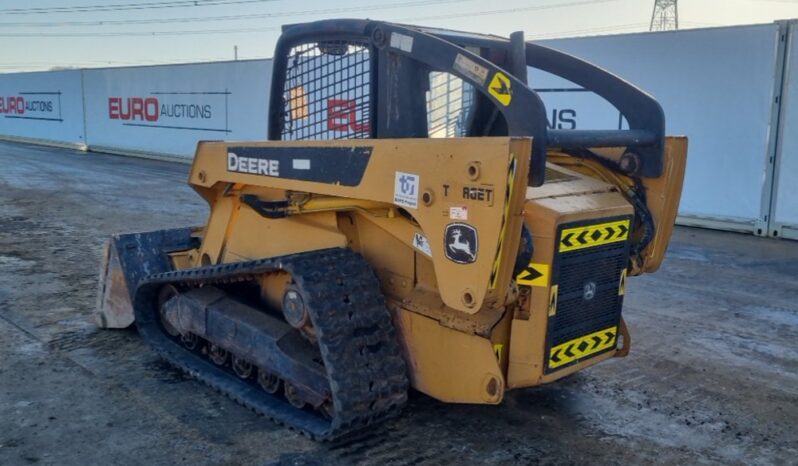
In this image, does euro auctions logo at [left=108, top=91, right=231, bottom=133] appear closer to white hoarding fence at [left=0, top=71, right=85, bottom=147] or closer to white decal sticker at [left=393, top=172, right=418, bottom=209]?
white hoarding fence at [left=0, top=71, right=85, bottom=147]

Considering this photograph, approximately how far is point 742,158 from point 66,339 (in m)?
8.52

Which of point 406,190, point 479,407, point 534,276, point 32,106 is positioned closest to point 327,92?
point 406,190

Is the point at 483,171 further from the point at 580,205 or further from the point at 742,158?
the point at 742,158

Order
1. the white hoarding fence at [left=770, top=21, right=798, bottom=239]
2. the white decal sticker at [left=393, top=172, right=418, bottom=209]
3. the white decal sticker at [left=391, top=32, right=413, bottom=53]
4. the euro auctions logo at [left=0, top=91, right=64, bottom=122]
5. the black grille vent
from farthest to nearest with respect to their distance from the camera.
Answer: the euro auctions logo at [left=0, top=91, right=64, bottom=122] → the white hoarding fence at [left=770, top=21, right=798, bottom=239] → the black grille vent → the white decal sticker at [left=391, top=32, right=413, bottom=53] → the white decal sticker at [left=393, top=172, right=418, bottom=209]

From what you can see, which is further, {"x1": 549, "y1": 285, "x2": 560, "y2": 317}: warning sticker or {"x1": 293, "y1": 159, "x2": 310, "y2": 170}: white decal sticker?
{"x1": 293, "y1": 159, "x2": 310, "y2": 170}: white decal sticker

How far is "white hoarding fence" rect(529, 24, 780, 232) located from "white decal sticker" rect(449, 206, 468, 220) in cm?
810

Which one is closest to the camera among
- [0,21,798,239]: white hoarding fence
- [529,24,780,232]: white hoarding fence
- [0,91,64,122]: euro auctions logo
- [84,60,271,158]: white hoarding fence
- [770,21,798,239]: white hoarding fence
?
[770,21,798,239]: white hoarding fence

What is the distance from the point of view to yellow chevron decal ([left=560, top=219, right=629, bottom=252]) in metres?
3.51

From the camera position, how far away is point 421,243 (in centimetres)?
355

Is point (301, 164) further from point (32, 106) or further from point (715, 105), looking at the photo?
point (32, 106)

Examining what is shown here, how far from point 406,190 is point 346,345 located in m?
0.78

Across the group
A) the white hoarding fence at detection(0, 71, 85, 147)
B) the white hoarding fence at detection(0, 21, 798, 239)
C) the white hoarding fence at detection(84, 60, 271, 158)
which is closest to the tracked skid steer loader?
the white hoarding fence at detection(0, 21, 798, 239)

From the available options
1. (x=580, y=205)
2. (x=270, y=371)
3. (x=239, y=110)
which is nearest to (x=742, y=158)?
(x=580, y=205)

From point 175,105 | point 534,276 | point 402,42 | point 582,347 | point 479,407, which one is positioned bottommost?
point 479,407
